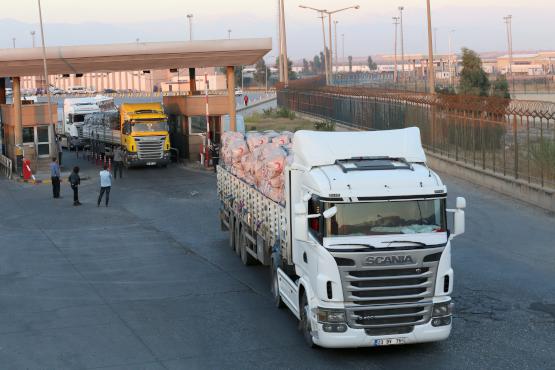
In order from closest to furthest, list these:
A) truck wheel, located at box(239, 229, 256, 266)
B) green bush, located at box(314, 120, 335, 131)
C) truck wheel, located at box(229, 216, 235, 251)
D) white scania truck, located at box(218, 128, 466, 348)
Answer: white scania truck, located at box(218, 128, 466, 348)
truck wheel, located at box(239, 229, 256, 266)
truck wheel, located at box(229, 216, 235, 251)
green bush, located at box(314, 120, 335, 131)

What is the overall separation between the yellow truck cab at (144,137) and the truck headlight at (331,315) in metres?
33.3

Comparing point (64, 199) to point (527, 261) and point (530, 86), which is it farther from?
point (530, 86)

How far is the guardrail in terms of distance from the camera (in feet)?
147

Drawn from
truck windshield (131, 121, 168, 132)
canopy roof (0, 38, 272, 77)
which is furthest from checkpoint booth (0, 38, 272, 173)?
truck windshield (131, 121, 168, 132)

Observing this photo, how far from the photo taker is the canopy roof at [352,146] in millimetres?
14844

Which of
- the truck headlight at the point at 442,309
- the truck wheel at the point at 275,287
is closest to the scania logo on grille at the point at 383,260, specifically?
the truck headlight at the point at 442,309

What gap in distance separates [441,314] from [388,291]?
934 mm

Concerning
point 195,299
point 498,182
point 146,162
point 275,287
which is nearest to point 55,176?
point 146,162

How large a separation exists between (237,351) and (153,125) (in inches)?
1310

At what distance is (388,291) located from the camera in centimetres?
1342

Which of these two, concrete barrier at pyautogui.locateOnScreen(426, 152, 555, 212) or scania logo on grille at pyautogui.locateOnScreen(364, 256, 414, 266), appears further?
concrete barrier at pyautogui.locateOnScreen(426, 152, 555, 212)

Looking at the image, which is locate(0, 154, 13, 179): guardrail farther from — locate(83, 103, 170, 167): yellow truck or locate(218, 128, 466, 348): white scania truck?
locate(218, 128, 466, 348): white scania truck

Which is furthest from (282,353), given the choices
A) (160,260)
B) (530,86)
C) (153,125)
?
(530,86)

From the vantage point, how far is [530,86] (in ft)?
237
